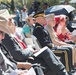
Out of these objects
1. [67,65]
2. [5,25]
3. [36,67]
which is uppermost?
[5,25]

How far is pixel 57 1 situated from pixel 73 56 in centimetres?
2481

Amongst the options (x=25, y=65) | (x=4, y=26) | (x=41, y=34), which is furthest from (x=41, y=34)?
(x=4, y=26)

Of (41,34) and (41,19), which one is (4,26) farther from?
(41,19)

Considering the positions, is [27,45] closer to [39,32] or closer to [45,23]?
[39,32]

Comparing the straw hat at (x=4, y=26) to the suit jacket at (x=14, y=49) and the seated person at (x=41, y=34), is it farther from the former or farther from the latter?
the seated person at (x=41, y=34)

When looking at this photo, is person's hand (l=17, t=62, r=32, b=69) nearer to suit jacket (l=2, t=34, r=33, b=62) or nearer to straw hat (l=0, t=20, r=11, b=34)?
suit jacket (l=2, t=34, r=33, b=62)

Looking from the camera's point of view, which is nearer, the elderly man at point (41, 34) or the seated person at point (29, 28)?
the elderly man at point (41, 34)

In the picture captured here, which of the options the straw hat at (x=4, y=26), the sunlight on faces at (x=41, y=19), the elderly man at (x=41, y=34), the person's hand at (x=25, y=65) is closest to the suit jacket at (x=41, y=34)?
the elderly man at (x=41, y=34)

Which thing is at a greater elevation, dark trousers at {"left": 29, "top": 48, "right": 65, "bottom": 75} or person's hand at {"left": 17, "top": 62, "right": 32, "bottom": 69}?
person's hand at {"left": 17, "top": 62, "right": 32, "bottom": 69}

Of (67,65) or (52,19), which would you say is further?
(52,19)

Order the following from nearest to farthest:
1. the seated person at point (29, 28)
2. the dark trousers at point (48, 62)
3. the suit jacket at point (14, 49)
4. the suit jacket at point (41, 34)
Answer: the suit jacket at point (14, 49)
the dark trousers at point (48, 62)
the suit jacket at point (41, 34)
the seated person at point (29, 28)

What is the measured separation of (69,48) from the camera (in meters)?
6.70

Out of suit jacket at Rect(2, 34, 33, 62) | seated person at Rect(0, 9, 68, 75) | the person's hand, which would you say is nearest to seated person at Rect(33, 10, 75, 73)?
seated person at Rect(0, 9, 68, 75)

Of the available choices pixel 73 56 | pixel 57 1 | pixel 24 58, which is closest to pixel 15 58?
pixel 24 58
